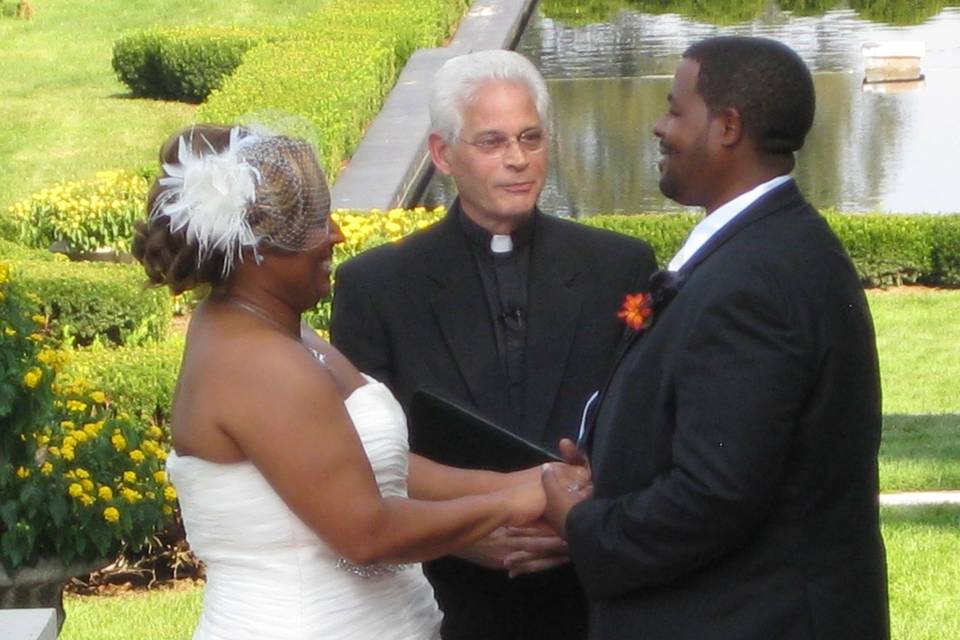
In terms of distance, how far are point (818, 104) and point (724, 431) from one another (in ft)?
58.7

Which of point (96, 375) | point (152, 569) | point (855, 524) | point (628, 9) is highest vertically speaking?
point (855, 524)

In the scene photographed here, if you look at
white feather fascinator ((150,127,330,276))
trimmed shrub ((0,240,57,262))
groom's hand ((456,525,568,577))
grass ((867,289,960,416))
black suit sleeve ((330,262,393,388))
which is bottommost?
grass ((867,289,960,416))

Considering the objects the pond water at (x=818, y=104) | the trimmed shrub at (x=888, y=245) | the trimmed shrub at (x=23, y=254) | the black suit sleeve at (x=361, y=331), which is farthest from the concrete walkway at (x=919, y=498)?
the pond water at (x=818, y=104)

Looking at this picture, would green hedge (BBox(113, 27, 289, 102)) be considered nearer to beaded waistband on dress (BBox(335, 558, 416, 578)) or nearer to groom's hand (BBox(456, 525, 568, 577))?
groom's hand (BBox(456, 525, 568, 577))

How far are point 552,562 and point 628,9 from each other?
2561 cm

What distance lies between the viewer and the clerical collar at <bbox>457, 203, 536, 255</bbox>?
378 centimetres

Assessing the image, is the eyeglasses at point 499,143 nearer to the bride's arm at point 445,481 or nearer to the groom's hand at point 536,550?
the bride's arm at point 445,481

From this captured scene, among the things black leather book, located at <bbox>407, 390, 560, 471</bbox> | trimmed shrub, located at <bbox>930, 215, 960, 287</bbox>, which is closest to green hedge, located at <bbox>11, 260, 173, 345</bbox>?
trimmed shrub, located at <bbox>930, 215, 960, 287</bbox>

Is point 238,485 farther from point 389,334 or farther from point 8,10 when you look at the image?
point 8,10

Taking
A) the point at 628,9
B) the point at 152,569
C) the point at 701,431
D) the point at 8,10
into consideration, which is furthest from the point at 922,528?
the point at 8,10

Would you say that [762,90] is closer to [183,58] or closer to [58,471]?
[58,471]

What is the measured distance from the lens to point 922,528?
665 centimetres

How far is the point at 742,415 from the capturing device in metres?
2.62

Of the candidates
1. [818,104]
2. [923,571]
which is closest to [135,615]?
[923,571]
